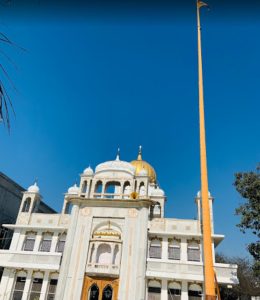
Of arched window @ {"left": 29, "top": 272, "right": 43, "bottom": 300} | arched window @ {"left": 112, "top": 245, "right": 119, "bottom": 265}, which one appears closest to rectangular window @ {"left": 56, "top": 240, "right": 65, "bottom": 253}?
arched window @ {"left": 29, "top": 272, "right": 43, "bottom": 300}

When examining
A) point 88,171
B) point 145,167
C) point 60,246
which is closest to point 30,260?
point 60,246

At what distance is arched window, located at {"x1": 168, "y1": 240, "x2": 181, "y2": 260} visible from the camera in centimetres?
2215

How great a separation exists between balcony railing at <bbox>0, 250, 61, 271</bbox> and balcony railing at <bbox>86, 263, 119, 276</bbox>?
2.82m

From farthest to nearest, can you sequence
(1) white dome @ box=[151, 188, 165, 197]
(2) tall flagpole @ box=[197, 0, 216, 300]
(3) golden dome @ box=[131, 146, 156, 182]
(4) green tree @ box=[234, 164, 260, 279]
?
1. (3) golden dome @ box=[131, 146, 156, 182]
2. (1) white dome @ box=[151, 188, 165, 197]
3. (4) green tree @ box=[234, 164, 260, 279]
4. (2) tall flagpole @ box=[197, 0, 216, 300]

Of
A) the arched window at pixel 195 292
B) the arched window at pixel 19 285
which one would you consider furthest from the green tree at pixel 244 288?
the arched window at pixel 19 285

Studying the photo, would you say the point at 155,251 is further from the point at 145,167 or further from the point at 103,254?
the point at 145,167

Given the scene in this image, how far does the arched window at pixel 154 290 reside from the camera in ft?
68.5

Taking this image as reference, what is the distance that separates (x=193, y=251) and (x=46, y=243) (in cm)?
1283

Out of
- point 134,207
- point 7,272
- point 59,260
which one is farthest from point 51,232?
point 134,207

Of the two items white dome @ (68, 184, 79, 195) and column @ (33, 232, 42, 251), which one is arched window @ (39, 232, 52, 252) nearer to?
column @ (33, 232, 42, 251)

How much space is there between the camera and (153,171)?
37656 millimetres

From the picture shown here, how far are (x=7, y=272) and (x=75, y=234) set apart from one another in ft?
22.0

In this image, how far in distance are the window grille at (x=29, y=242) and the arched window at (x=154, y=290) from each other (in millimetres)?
10835

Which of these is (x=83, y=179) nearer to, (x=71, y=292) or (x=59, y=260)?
(x=59, y=260)
